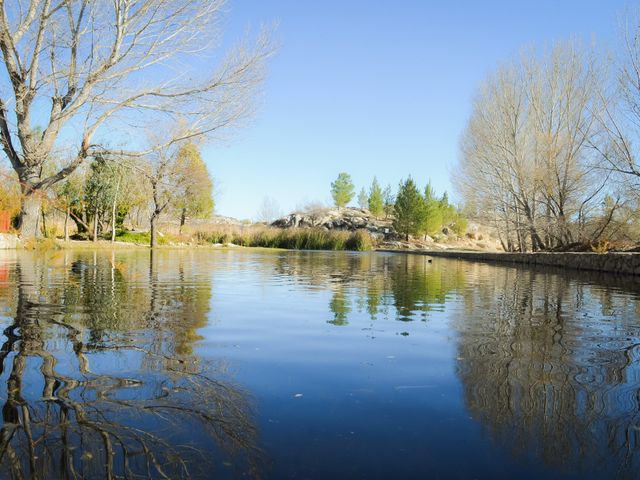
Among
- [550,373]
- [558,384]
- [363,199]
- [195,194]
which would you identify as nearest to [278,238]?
[195,194]

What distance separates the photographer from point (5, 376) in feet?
7.68

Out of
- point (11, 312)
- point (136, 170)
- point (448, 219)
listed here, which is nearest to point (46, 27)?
point (136, 170)

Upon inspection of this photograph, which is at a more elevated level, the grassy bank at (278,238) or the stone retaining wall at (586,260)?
the grassy bank at (278,238)

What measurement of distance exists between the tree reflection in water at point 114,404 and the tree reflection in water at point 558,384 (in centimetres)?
99

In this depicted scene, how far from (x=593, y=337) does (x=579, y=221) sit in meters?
17.2

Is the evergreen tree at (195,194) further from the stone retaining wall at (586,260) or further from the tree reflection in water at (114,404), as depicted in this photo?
the tree reflection in water at (114,404)

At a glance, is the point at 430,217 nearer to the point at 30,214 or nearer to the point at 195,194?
the point at 195,194

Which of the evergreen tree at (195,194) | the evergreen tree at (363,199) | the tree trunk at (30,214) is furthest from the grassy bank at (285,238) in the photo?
the evergreen tree at (363,199)

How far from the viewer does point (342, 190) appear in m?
78.1

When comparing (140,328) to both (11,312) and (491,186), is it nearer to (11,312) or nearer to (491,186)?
(11,312)

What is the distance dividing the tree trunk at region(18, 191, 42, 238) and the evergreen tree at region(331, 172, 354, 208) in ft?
216

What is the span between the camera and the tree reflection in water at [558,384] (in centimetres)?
168

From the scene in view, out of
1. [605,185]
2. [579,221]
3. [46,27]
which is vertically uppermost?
[46,27]

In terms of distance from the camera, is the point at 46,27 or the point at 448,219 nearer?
the point at 46,27
